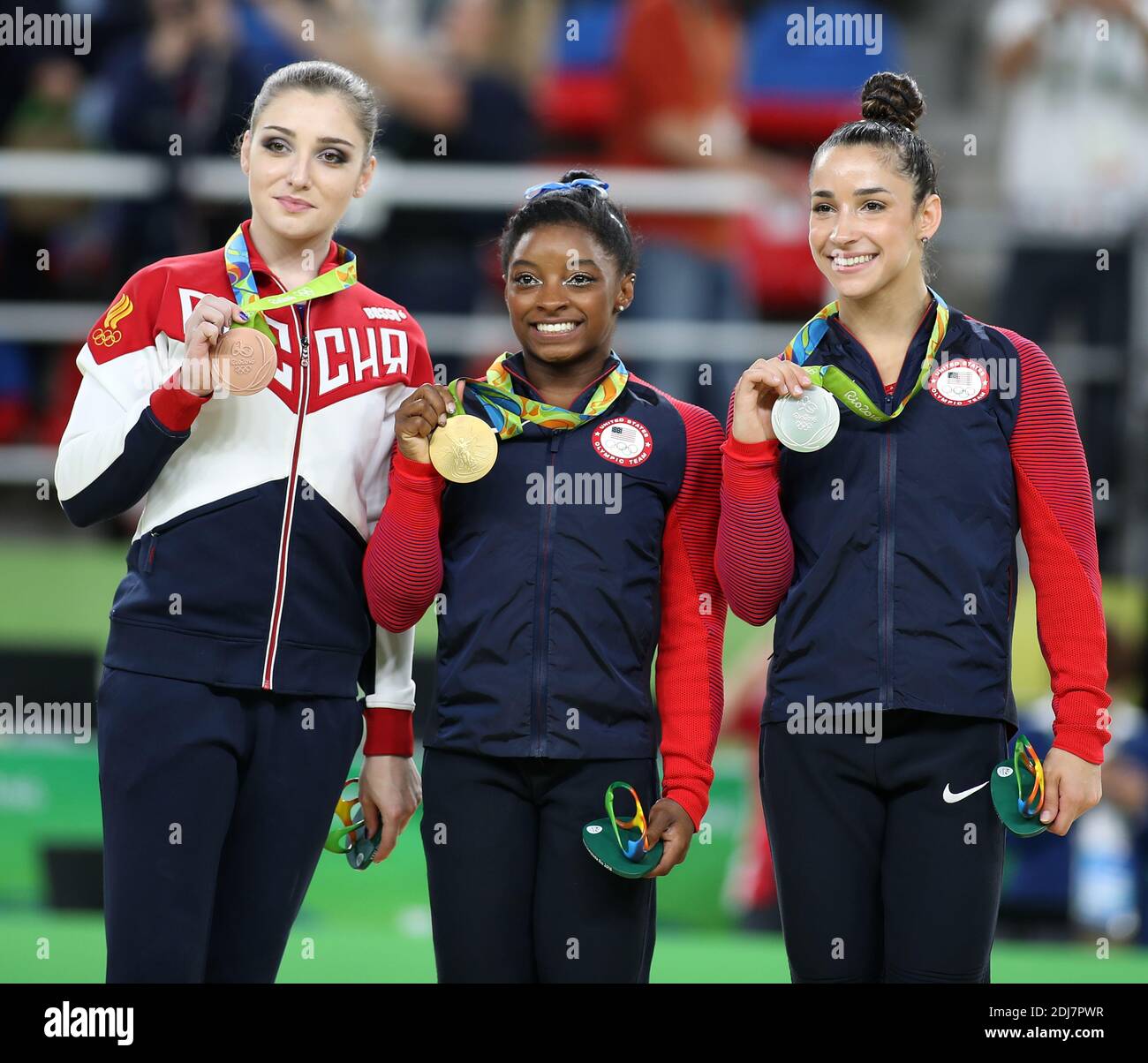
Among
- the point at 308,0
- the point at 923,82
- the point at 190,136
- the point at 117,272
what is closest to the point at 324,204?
the point at 190,136

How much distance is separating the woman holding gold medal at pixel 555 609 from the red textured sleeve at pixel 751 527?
0.38 ft

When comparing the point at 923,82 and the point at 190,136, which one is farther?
the point at 923,82

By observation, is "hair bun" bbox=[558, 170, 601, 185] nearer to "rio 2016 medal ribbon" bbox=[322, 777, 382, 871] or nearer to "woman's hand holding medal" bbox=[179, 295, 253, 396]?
"woman's hand holding medal" bbox=[179, 295, 253, 396]

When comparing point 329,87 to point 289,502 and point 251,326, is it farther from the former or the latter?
point 289,502

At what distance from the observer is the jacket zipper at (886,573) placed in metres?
2.43

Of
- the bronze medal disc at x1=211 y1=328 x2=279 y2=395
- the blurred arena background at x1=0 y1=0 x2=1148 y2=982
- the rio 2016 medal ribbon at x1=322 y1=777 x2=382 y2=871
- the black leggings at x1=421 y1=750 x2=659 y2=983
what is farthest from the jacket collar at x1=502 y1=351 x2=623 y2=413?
the blurred arena background at x1=0 y1=0 x2=1148 y2=982

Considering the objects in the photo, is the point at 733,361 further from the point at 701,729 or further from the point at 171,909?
the point at 171,909

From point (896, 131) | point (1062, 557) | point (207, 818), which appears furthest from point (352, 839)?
point (896, 131)

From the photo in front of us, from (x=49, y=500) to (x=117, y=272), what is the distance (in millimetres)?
1149

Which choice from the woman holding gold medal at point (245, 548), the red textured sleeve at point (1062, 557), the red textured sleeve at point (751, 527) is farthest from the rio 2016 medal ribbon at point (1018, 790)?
the woman holding gold medal at point (245, 548)

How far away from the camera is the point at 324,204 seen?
261 centimetres

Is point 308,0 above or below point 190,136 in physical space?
above

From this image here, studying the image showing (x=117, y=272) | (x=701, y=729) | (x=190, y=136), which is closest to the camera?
(x=701, y=729)

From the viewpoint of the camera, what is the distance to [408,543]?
2.47 meters
